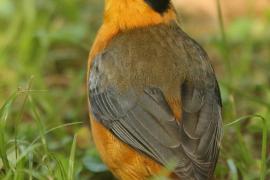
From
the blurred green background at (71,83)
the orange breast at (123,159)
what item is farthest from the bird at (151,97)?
the blurred green background at (71,83)

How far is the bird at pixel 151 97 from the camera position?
648cm

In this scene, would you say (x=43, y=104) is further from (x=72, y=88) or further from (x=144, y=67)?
(x=144, y=67)

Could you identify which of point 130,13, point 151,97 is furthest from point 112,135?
point 130,13

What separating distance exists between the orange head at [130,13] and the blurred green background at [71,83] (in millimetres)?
665

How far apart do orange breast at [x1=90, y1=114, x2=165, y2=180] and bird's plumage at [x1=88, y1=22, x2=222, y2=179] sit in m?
0.05

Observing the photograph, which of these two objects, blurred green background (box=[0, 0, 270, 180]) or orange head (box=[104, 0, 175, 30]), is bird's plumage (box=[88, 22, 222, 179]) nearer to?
orange head (box=[104, 0, 175, 30])

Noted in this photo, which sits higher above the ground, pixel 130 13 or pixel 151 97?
pixel 130 13

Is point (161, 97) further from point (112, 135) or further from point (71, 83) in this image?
point (71, 83)

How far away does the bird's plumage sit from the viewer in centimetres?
646

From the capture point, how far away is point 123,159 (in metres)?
6.68

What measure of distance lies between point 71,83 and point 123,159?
3023 millimetres

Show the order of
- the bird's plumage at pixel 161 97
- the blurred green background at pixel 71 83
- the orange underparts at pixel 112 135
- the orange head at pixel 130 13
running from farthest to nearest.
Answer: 1. the orange head at pixel 130 13
2. the blurred green background at pixel 71 83
3. the orange underparts at pixel 112 135
4. the bird's plumage at pixel 161 97

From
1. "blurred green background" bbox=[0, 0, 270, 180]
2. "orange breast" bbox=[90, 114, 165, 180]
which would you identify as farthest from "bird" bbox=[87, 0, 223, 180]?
"blurred green background" bbox=[0, 0, 270, 180]

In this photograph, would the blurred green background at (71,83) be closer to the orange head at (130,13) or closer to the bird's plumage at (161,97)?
the bird's plumage at (161,97)
